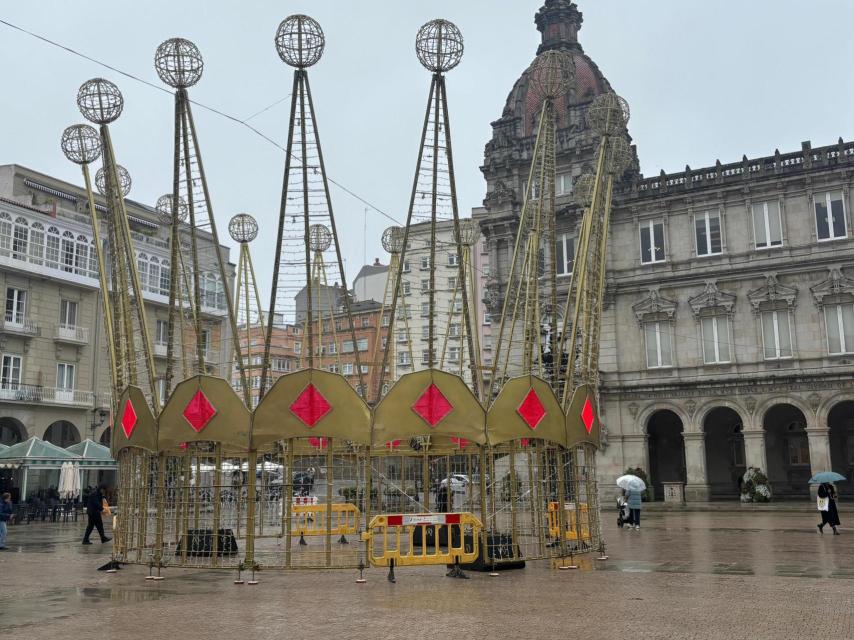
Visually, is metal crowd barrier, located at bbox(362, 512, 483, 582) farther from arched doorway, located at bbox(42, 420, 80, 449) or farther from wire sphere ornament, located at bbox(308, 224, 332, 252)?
arched doorway, located at bbox(42, 420, 80, 449)

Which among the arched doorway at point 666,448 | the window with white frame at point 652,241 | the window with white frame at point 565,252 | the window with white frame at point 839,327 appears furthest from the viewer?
the window with white frame at point 565,252

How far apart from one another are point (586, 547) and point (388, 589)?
5.71 metres

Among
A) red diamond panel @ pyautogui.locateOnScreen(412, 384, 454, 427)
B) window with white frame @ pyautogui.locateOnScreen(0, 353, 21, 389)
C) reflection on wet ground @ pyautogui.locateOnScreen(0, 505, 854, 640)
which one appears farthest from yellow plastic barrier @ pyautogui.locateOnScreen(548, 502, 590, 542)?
window with white frame @ pyautogui.locateOnScreen(0, 353, 21, 389)

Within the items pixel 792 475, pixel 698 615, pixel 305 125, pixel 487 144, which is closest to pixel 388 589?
pixel 698 615

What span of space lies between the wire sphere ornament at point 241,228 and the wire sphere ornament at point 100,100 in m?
6.94

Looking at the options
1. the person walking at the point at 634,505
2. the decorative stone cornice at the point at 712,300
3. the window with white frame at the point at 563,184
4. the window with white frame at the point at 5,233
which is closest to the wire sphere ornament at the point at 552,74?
the person walking at the point at 634,505

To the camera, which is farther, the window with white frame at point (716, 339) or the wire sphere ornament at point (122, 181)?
the window with white frame at point (716, 339)

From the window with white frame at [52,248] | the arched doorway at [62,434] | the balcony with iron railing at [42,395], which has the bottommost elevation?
the arched doorway at [62,434]

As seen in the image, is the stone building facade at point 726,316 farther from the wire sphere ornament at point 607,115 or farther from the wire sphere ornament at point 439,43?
the wire sphere ornament at point 439,43

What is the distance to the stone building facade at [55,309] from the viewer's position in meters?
45.8

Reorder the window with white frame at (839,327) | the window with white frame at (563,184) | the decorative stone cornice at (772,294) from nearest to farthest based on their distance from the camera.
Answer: the window with white frame at (839,327) < the decorative stone cornice at (772,294) < the window with white frame at (563,184)

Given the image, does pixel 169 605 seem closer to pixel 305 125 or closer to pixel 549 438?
pixel 549 438

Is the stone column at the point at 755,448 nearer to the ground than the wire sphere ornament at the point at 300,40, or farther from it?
nearer to the ground

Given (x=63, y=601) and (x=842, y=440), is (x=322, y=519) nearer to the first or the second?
(x=63, y=601)
